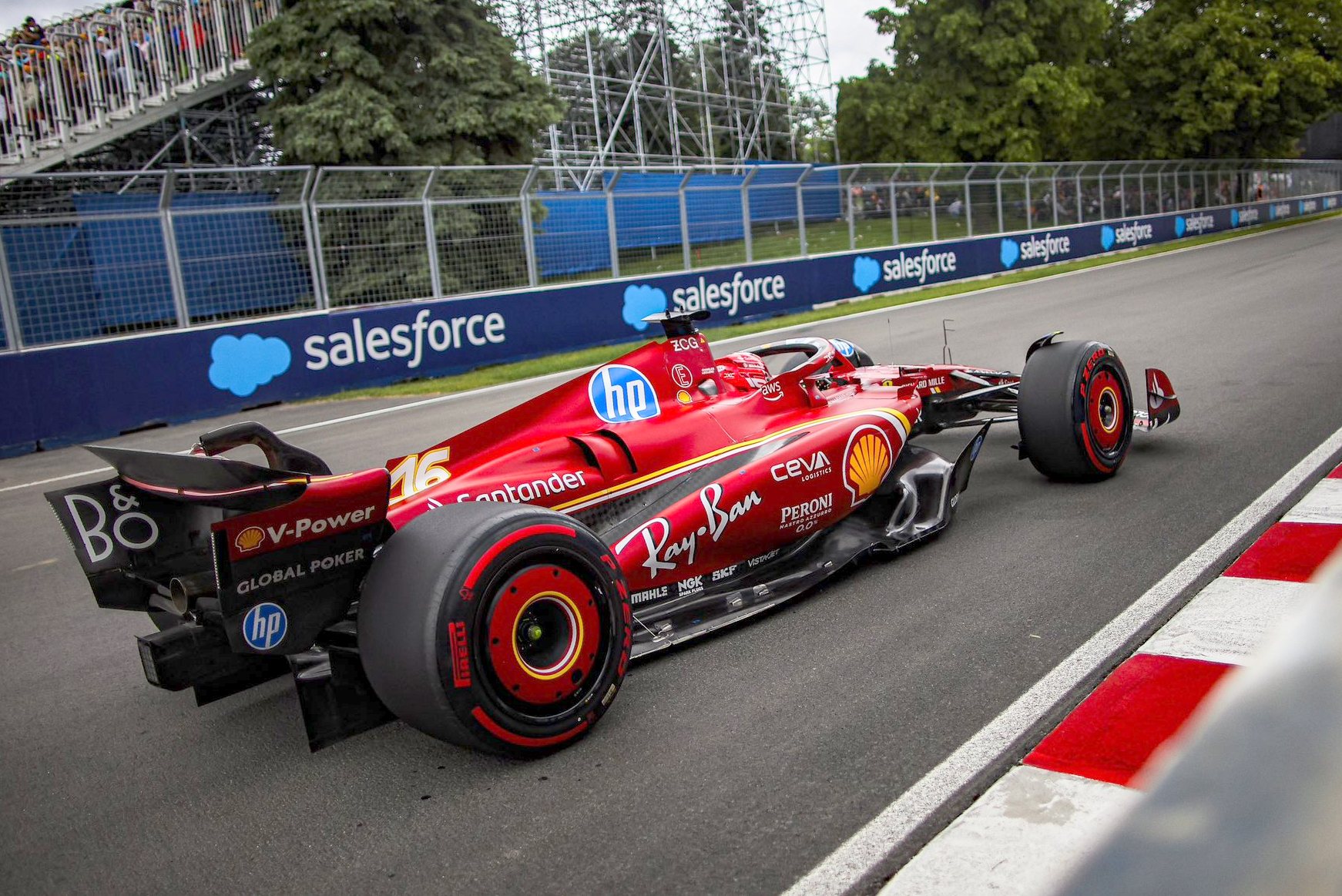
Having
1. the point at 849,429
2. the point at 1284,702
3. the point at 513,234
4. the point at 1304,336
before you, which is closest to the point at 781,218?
the point at 513,234

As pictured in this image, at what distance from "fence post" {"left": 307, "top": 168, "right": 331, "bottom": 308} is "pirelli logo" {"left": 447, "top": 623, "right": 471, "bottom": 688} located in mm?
11366

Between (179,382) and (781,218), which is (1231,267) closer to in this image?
(781,218)

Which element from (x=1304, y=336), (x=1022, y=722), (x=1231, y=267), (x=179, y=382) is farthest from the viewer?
(x=1231, y=267)

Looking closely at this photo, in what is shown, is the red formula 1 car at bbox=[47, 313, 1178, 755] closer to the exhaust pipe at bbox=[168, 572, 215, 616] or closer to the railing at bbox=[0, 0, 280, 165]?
the exhaust pipe at bbox=[168, 572, 215, 616]

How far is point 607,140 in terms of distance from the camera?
35156 millimetres

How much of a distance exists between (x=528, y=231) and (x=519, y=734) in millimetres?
13288

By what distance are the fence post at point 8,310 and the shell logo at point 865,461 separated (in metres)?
9.68

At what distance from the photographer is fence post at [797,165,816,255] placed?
20.4 metres

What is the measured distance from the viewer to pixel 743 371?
5.69 m

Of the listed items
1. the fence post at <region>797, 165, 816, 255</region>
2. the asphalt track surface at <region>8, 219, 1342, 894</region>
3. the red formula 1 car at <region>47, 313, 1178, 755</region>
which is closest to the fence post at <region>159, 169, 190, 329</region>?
the asphalt track surface at <region>8, 219, 1342, 894</region>

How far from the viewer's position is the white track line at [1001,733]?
2.59 m

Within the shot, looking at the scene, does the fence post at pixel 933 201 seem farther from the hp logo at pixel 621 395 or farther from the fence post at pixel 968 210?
the hp logo at pixel 621 395

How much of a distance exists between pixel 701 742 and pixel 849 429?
6.59ft

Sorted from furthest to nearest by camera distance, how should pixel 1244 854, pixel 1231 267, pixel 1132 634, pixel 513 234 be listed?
pixel 1231 267 < pixel 513 234 < pixel 1132 634 < pixel 1244 854
